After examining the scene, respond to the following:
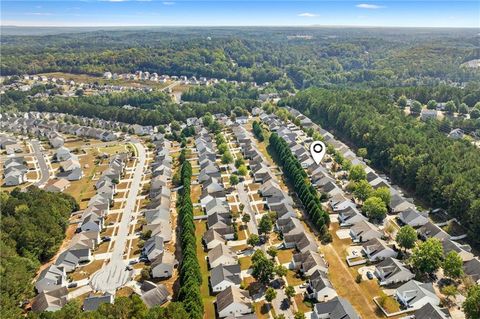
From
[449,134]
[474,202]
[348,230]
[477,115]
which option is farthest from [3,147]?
[477,115]

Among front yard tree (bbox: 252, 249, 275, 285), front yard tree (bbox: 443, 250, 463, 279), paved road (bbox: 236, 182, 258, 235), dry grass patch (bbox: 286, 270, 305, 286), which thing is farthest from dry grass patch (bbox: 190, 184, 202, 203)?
front yard tree (bbox: 443, 250, 463, 279)

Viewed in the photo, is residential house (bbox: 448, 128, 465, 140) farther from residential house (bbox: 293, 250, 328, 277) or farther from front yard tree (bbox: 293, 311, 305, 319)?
front yard tree (bbox: 293, 311, 305, 319)

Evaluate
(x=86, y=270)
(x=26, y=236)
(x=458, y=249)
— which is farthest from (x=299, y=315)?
(x=26, y=236)

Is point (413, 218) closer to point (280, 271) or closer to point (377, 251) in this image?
point (377, 251)

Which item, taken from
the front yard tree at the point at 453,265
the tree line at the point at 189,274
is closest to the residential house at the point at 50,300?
the tree line at the point at 189,274

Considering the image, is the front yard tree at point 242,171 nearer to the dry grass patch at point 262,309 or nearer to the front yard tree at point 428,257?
the dry grass patch at point 262,309

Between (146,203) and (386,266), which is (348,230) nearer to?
(386,266)
